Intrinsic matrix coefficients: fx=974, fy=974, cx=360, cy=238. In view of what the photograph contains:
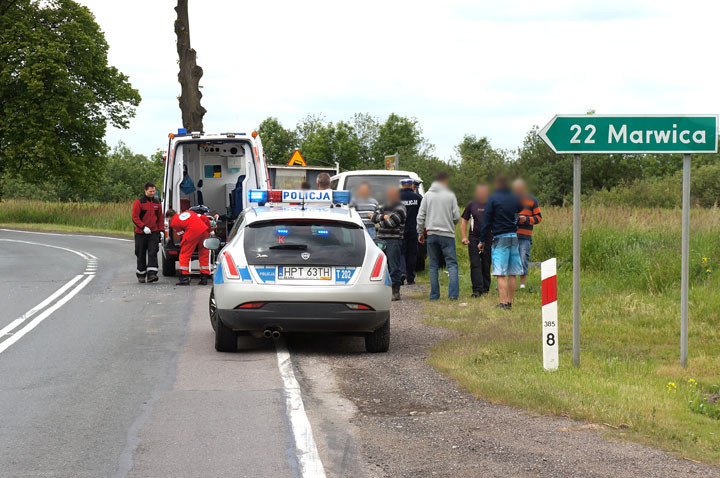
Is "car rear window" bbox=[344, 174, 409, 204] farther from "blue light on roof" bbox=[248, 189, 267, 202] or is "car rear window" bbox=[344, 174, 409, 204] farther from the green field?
"blue light on roof" bbox=[248, 189, 267, 202]

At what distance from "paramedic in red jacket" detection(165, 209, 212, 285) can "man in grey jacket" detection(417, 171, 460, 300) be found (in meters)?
4.76

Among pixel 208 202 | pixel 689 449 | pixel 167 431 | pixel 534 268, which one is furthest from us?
pixel 208 202

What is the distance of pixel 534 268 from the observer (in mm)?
18719

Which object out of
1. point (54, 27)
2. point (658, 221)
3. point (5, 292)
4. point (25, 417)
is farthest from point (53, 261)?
point (54, 27)

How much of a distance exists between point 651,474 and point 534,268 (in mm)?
13251

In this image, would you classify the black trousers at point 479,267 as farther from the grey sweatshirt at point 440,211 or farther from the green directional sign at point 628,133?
the green directional sign at point 628,133

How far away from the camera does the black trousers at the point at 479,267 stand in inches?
600

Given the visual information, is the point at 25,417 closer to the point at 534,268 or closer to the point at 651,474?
the point at 651,474

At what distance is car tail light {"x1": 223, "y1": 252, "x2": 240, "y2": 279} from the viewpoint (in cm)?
1005

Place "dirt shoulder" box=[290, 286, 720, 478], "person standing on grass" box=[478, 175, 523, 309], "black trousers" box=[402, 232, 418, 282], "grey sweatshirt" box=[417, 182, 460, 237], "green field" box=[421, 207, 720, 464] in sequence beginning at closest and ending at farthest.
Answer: "dirt shoulder" box=[290, 286, 720, 478] < "green field" box=[421, 207, 720, 464] < "person standing on grass" box=[478, 175, 523, 309] < "grey sweatshirt" box=[417, 182, 460, 237] < "black trousers" box=[402, 232, 418, 282]

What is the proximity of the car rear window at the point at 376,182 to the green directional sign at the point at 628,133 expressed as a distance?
10.8m

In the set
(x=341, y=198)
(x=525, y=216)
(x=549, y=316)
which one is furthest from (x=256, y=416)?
(x=525, y=216)

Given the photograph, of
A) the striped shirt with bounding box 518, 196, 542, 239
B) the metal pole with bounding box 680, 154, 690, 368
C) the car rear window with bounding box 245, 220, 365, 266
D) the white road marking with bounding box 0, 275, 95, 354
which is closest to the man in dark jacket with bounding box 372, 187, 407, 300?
the striped shirt with bounding box 518, 196, 542, 239

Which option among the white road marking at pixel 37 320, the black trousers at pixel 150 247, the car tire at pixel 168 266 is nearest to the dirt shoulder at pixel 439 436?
the white road marking at pixel 37 320
